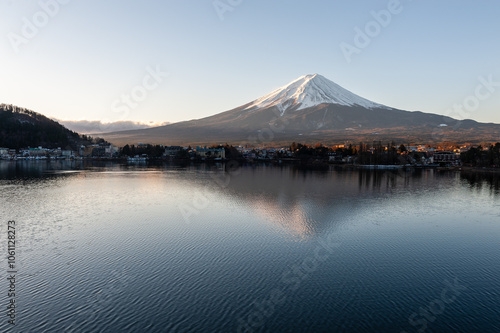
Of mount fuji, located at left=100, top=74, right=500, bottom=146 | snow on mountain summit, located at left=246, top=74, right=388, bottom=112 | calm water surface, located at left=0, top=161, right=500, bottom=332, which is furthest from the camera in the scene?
snow on mountain summit, located at left=246, top=74, right=388, bottom=112

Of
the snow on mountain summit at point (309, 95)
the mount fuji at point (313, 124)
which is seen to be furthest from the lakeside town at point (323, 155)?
the snow on mountain summit at point (309, 95)

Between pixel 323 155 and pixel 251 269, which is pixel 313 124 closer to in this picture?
pixel 323 155

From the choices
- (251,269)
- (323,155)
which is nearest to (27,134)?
(323,155)

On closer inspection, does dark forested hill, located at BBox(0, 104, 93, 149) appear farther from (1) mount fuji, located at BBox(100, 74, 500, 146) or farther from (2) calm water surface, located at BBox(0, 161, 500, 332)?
(2) calm water surface, located at BBox(0, 161, 500, 332)

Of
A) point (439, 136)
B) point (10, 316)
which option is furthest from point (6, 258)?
point (439, 136)

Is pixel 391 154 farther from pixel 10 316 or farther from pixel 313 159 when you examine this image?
pixel 10 316

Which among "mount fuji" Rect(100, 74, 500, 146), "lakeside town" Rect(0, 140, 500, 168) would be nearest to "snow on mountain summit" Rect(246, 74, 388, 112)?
"mount fuji" Rect(100, 74, 500, 146)

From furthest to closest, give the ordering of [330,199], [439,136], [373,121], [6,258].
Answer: [373,121], [439,136], [330,199], [6,258]
